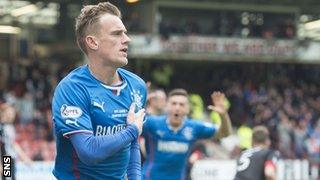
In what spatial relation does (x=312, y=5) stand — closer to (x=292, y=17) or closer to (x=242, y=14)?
(x=292, y=17)

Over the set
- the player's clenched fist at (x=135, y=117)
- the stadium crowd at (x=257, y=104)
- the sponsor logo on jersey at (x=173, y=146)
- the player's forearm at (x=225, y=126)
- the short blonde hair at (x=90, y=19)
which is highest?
the short blonde hair at (x=90, y=19)

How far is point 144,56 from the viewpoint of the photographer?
96.2 feet

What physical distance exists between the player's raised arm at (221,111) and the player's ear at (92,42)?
2.57 meters

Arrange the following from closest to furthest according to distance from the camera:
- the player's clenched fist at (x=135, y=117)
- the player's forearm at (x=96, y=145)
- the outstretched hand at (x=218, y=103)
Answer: the player's forearm at (x=96, y=145) → the player's clenched fist at (x=135, y=117) → the outstretched hand at (x=218, y=103)

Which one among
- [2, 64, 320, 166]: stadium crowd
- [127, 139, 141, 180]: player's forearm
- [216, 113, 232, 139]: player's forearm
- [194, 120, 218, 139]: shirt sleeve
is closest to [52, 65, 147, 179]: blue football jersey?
[127, 139, 141, 180]: player's forearm

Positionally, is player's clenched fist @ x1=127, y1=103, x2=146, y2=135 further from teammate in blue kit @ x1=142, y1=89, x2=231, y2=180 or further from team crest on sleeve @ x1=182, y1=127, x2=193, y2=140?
team crest on sleeve @ x1=182, y1=127, x2=193, y2=140

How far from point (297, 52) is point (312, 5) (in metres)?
2.90

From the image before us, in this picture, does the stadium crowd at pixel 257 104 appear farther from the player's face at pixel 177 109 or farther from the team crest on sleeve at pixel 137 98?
the team crest on sleeve at pixel 137 98

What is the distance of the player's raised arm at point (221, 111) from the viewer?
6587 mm

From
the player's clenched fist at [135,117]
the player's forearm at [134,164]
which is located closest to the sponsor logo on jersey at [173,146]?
the player's forearm at [134,164]

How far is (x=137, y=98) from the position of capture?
14.2 feet

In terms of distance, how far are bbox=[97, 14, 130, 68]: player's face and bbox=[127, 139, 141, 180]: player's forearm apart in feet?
1.78

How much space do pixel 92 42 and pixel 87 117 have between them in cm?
45

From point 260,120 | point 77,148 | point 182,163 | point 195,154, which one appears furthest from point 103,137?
point 260,120
